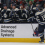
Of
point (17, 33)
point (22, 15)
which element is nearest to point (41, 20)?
point (22, 15)

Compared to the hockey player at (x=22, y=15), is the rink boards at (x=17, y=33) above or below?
below

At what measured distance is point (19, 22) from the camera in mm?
2594

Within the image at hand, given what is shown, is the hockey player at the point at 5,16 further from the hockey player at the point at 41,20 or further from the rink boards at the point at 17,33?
the hockey player at the point at 41,20

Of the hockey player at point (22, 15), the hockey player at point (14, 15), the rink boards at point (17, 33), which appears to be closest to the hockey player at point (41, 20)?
the rink boards at point (17, 33)

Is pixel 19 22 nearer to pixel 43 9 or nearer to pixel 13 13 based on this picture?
pixel 13 13

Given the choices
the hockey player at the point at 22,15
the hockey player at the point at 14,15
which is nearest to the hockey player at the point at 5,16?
the hockey player at the point at 14,15

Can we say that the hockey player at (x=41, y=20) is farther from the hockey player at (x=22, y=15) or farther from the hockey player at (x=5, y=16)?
the hockey player at (x=5, y=16)

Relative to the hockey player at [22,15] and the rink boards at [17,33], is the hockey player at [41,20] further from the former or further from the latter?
the hockey player at [22,15]

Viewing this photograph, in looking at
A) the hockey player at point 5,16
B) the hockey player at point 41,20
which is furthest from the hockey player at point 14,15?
the hockey player at point 41,20

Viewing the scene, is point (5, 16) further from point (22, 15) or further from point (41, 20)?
point (41, 20)

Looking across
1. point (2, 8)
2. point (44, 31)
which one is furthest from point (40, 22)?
point (2, 8)

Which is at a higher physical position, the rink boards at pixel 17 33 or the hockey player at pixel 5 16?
the hockey player at pixel 5 16

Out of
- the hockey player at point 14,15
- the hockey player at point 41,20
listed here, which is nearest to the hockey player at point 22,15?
the hockey player at point 14,15

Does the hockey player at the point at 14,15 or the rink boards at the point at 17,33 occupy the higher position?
the hockey player at the point at 14,15
